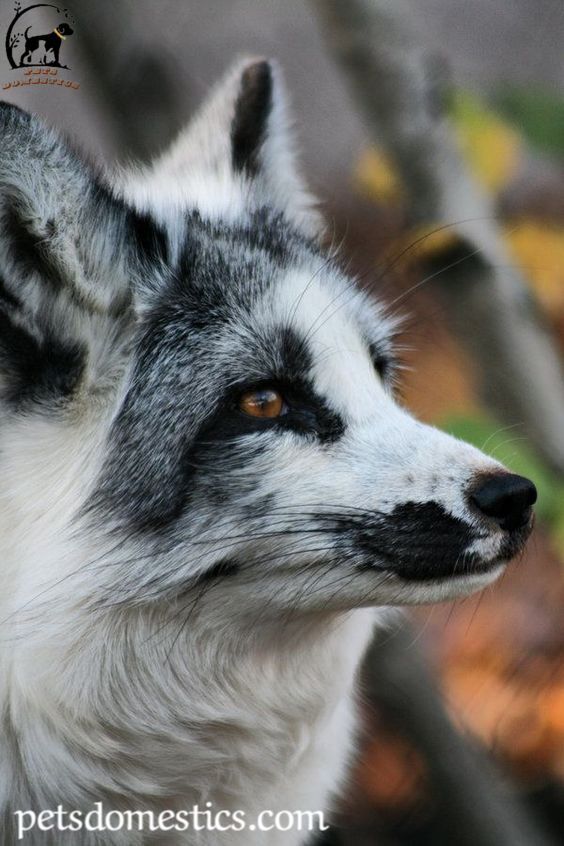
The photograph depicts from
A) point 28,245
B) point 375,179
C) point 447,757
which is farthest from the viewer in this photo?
point 375,179

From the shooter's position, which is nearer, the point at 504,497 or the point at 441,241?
the point at 504,497

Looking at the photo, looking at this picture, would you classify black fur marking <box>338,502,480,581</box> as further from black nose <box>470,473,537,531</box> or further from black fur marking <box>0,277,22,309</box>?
black fur marking <box>0,277,22,309</box>

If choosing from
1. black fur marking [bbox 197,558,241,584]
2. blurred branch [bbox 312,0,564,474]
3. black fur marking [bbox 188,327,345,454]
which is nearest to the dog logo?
blurred branch [bbox 312,0,564,474]

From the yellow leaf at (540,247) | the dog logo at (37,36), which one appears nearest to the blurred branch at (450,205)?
the dog logo at (37,36)

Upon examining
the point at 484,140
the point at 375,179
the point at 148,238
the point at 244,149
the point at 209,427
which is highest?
the point at 375,179

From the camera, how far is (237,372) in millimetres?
2354

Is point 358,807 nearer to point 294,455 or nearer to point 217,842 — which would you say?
point 217,842

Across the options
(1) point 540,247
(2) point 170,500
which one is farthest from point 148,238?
(1) point 540,247

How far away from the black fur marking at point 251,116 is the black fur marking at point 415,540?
1415 mm

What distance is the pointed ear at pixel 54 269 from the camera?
2191mm

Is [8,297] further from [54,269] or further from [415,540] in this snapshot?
[415,540]

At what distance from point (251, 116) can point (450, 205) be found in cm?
68

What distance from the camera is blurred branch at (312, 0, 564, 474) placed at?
3.14m

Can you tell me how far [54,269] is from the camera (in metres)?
2.28
